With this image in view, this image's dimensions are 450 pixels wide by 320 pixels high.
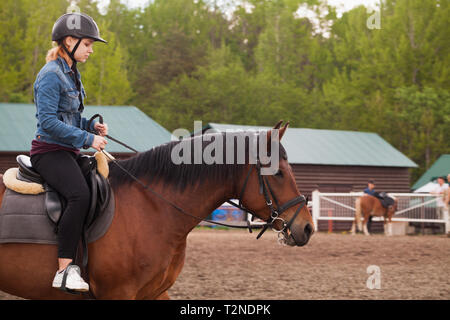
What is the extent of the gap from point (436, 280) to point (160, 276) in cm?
743

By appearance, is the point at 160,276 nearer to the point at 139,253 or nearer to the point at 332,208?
the point at 139,253

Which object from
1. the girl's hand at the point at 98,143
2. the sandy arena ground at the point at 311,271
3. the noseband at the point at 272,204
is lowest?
the sandy arena ground at the point at 311,271

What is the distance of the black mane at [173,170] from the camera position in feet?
14.8

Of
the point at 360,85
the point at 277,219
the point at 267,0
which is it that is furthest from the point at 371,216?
the point at 267,0

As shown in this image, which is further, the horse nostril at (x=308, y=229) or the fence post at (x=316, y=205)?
the fence post at (x=316, y=205)

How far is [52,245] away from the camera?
13.8 ft

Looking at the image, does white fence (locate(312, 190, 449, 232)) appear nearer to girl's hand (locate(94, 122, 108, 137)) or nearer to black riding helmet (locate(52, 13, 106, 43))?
girl's hand (locate(94, 122, 108, 137))

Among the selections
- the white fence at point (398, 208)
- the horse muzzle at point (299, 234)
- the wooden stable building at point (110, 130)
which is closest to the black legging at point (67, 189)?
the horse muzzle at point (299, 234)

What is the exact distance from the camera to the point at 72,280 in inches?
155

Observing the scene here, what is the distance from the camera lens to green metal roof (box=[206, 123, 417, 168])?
3075 cm

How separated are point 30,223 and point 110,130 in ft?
82.8

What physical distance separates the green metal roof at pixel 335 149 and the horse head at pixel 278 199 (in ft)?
81.7

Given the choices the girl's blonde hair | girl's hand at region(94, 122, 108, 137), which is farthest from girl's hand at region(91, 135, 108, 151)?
the girl's blonde hair

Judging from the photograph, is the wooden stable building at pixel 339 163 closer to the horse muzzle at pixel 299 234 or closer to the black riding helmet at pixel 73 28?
the horse muzzle at pixel 299 234
